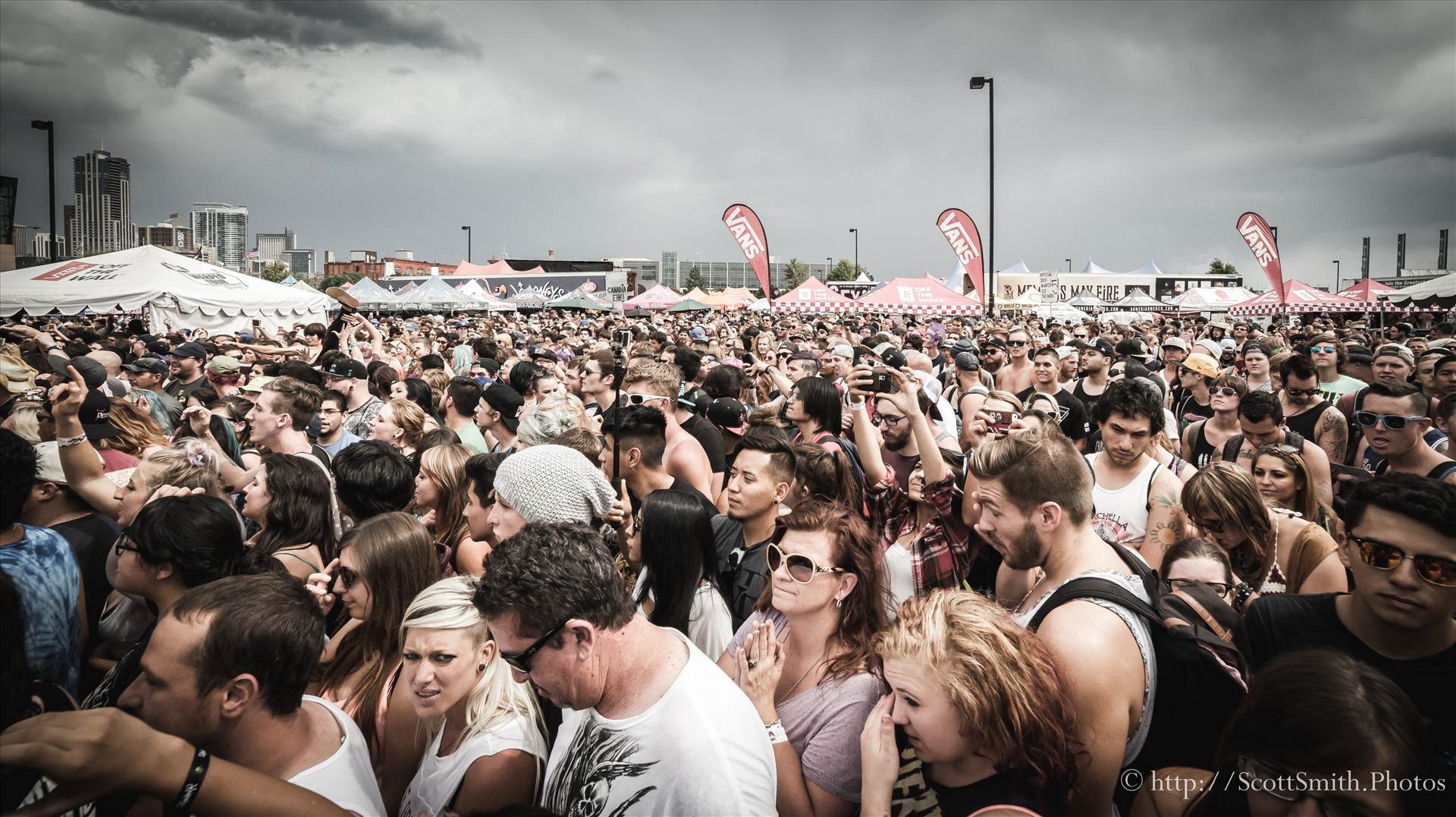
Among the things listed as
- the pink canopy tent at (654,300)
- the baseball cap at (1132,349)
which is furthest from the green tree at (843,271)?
the baseball cap at (1132,349)

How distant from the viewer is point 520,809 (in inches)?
63.2

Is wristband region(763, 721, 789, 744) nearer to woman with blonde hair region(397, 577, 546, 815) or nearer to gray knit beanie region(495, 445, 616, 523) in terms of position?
woman with blonde hair region(397, 577, 546, 815)

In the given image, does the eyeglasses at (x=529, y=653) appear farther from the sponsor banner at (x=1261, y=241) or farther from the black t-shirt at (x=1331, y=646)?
the sponsor banner at (x=1261, y=241)

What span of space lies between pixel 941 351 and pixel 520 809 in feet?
44.5

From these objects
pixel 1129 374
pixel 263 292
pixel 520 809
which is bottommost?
pixel 520 809

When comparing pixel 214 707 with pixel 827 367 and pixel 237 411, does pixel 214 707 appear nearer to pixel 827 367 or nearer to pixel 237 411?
pixel 237 411

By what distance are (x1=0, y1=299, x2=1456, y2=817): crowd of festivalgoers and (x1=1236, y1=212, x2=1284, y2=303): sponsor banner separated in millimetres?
19333

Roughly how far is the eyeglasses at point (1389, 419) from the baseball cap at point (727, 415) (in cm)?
404

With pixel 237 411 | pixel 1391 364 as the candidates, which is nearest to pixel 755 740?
pixel 237 411

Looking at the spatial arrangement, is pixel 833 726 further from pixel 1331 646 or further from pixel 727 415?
pixel 727 415

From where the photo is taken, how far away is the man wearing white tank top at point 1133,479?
407cm

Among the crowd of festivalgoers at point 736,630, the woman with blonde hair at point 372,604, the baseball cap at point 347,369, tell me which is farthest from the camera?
the baseball cap at point 347,369

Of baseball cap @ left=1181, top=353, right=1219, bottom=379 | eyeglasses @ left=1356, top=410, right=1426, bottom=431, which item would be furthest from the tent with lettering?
eyeglasses @ left=1356, top=410, right=1426, bottom=431

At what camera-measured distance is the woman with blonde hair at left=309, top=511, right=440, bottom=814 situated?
269 cm
